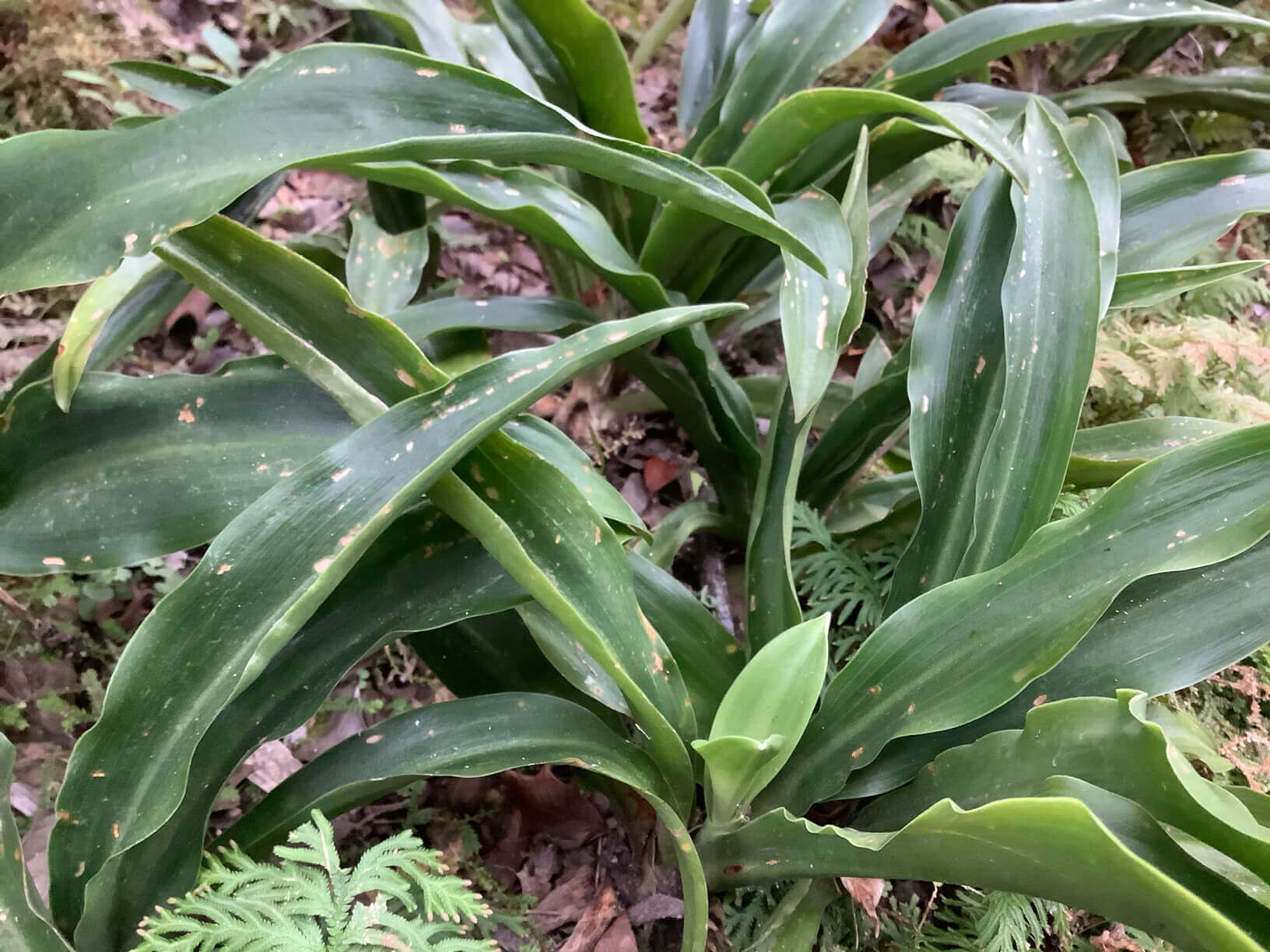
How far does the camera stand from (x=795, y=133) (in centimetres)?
87

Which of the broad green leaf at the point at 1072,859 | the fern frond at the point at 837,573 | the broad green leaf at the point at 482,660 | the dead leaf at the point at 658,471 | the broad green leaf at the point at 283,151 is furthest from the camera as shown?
the dead leaf at the point at 658,471

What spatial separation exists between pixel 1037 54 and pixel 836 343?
1.25 metres

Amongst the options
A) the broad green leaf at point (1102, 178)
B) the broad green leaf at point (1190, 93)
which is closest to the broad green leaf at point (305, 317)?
the broad green leaf at point (1102, 178)

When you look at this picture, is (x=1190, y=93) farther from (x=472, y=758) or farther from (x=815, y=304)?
(x=472, y=758)

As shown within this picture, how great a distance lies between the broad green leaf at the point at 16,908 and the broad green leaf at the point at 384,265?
596 millimetres

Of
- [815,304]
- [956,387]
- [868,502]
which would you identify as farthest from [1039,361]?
[868,502]

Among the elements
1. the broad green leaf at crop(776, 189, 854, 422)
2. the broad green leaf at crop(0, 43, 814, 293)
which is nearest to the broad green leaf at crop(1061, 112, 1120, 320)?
the broad green leaf at crop(776, 189, 854, 422)

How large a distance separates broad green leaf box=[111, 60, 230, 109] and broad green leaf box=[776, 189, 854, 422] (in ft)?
2.53

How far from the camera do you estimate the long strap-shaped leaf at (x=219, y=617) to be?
54 cm

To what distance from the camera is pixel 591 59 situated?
0.89m

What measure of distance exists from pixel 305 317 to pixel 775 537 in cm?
50

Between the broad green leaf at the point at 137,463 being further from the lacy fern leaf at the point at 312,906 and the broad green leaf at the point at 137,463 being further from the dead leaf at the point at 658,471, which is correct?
the dead leaf at the point at 658,471

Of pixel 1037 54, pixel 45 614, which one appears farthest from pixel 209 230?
pixel 1037 54

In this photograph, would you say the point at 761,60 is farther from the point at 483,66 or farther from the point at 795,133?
the point at 483,66
